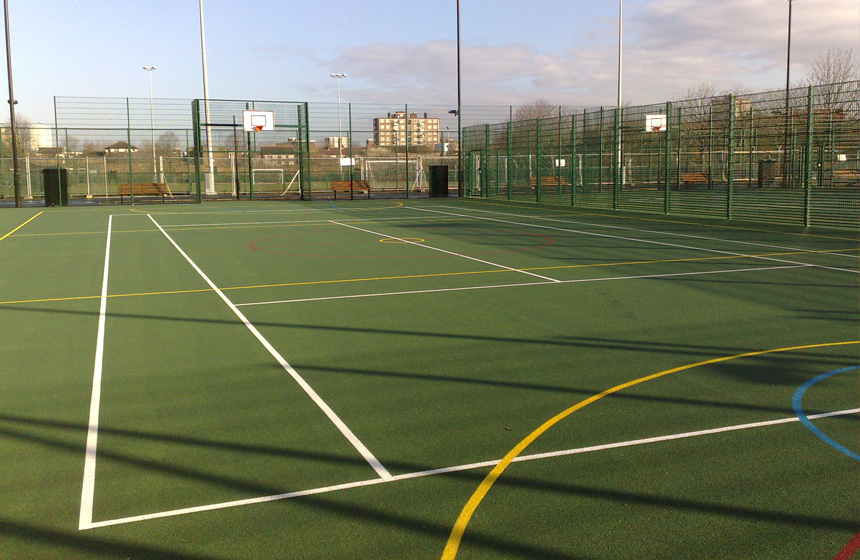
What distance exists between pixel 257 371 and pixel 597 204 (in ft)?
83.5

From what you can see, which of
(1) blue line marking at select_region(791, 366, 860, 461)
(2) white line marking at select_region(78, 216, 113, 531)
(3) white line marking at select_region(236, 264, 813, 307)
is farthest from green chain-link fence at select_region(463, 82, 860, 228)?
(2) white line marking at select_region(78, 216, 113, 531)

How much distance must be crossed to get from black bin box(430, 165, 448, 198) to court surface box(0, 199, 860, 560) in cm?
2609

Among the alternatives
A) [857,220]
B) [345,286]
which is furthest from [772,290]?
[857,220]

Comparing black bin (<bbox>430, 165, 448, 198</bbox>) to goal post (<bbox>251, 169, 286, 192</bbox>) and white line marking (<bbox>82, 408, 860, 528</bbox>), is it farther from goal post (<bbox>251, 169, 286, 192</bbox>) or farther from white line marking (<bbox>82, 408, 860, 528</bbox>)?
white line marking (<bbox>82, 408, 860, 528</bbox>)

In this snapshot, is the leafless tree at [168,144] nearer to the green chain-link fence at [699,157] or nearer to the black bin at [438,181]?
the black bin at [438,181]

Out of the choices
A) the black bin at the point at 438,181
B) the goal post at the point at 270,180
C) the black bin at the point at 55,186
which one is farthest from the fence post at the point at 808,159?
the goal post at the point at 270,180

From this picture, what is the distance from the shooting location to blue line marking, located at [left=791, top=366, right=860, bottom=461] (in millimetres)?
4781

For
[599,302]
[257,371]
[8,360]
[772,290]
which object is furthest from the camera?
[772,290]

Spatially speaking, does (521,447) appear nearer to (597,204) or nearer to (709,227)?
(709,227)

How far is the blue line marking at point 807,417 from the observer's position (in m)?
4.78

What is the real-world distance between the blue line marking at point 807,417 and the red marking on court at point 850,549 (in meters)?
1.16

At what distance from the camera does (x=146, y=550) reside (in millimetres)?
3590

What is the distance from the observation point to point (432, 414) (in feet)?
18.1

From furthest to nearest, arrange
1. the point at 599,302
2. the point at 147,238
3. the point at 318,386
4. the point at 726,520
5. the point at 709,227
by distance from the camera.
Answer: the point at 709,227 → the point at 147,238 → the point at 599,302 → the point at 318,386 → the point at 726,520
